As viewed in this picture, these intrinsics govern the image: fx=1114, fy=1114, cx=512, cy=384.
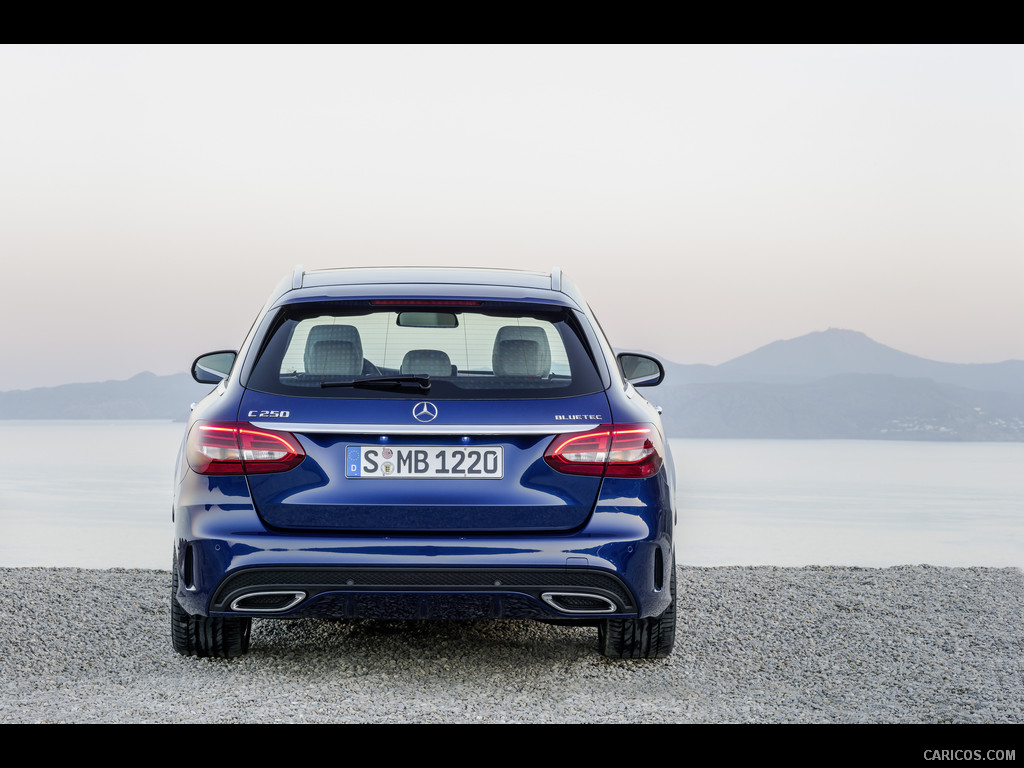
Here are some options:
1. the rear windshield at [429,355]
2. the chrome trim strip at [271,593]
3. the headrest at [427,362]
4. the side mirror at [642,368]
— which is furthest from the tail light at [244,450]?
the side mirror at [642,368]

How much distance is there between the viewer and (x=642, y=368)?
5.71 metres

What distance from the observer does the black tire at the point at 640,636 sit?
500 cm

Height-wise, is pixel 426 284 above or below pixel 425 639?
above

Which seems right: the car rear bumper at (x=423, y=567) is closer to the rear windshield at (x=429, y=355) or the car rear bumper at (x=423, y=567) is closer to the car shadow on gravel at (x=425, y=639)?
the rear windshield at (x=429, y=355)

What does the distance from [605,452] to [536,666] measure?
1476mm

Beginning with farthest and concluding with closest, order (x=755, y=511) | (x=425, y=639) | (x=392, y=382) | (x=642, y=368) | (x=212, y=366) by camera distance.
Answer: (x=755, y=511)
(x=425, y=639)
(x=642, y=368)
(x=212, y=366)
(x=392, y=382)

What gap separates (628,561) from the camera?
14.3 ft

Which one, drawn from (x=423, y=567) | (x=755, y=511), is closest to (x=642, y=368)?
(x=423, y=567)

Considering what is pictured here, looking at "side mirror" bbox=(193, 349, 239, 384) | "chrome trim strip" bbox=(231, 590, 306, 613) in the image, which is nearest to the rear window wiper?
"chrome trim strip" bbox=(231, 590, 306, 613)

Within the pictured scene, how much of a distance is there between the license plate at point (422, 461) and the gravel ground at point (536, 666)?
3.02 feet

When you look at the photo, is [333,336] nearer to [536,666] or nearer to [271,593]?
[271,593]

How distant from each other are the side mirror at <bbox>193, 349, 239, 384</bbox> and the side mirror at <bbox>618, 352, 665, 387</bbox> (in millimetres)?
1948

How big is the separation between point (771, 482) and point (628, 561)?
91.1 feet
